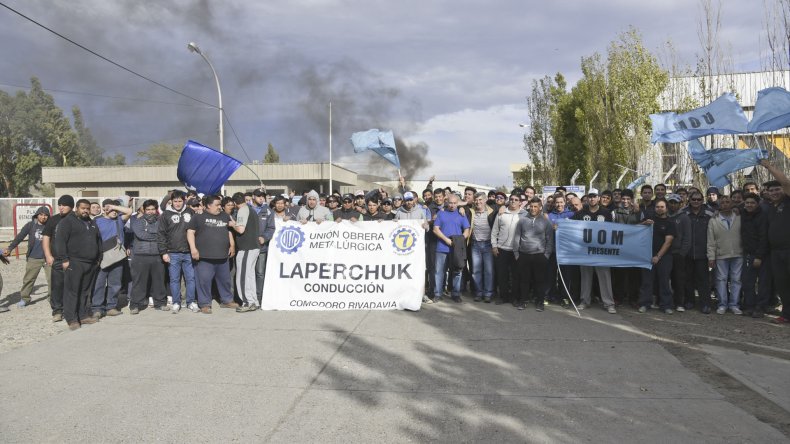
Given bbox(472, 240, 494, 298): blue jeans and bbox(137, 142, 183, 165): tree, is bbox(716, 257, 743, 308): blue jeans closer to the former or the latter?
bbox(472, 240, 494, 298): blue jeans

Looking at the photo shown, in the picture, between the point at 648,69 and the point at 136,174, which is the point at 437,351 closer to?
the point at 648,69

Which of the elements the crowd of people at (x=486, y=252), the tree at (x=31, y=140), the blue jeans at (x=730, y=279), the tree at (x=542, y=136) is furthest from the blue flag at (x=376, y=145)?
the tree at (x=31, y=140)

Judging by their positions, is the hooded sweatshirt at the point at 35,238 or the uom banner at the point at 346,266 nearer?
the uom banner at the point at 346,266

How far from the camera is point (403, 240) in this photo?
903 centimetres

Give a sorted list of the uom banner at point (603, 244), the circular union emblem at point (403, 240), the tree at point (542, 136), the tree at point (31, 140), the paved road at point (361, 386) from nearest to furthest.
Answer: the paved road at point (361, 386), the uom banner at point (603, 244), the circular union emblem at point (403, 240), the tree at point (542, 136), the tree at point (31, 140)

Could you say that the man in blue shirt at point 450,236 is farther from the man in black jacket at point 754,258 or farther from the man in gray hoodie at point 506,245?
the man in black jacket at point 754,258

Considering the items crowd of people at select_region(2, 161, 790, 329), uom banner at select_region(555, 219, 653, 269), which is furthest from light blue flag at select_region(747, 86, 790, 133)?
uom banner at select_region(555, 219, 653, 269)

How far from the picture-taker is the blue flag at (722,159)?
31.8 ft

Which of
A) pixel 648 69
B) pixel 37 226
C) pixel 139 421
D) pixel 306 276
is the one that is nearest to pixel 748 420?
pixel 139 421

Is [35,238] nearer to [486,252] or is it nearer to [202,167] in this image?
[202,167]

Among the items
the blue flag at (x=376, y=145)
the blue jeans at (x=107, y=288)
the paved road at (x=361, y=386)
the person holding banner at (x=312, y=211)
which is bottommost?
the paved road at (x=361, y=386)

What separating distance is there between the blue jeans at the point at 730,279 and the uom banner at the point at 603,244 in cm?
120

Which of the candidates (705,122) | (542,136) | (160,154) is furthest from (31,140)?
(705,122)

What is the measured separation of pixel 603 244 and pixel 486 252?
6.37ft
